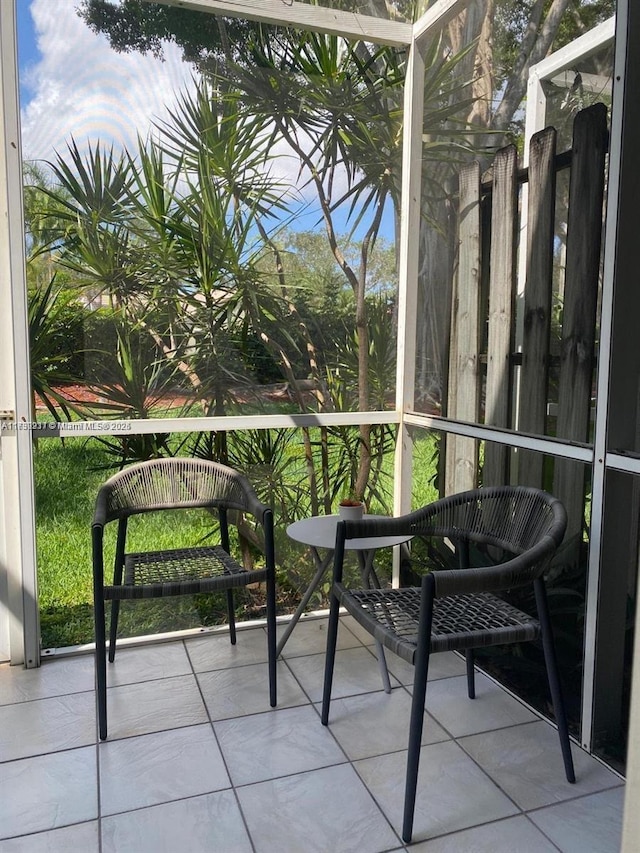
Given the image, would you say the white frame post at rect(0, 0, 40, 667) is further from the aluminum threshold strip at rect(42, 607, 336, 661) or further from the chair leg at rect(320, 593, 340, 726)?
the chair leg at rect(320, 593, 340, 726)

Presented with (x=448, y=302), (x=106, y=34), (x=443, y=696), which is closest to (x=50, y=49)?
(x=106, y=34)

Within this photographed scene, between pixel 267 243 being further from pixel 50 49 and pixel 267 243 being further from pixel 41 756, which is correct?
pixel 41 756

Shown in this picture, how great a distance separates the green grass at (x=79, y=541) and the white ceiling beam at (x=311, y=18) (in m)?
1.76

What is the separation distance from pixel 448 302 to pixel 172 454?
1.30 metres

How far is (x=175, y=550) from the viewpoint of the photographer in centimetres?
264

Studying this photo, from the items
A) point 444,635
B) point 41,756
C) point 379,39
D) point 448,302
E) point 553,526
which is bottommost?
point 41,756

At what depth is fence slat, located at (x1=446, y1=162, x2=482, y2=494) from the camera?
8.32ft

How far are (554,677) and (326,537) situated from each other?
3.03 ft

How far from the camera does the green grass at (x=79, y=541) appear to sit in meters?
2.59

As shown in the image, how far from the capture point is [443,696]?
236 cm

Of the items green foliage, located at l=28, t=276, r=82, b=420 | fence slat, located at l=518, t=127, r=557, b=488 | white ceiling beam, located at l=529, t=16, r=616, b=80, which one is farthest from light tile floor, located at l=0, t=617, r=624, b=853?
white ceiling beam, located at l=529, t=16, r=616, b=80

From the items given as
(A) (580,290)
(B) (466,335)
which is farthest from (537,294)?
(B) (466,335)

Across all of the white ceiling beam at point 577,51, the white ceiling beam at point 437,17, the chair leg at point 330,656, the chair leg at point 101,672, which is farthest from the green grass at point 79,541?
the white ceiling beam at point 437,17

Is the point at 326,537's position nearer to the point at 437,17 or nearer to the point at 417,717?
the point at 417,717
